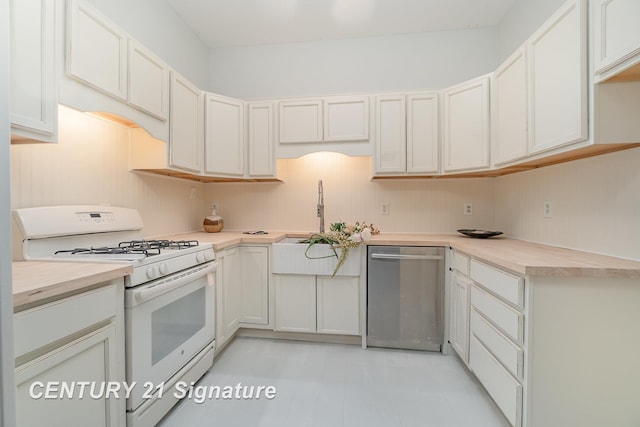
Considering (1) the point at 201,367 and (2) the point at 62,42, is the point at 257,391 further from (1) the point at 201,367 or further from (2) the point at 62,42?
(2) the point at 62,42

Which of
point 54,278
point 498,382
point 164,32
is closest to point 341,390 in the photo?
point 498,382

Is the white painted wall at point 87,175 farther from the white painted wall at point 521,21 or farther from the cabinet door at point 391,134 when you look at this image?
the white painted wall at point 521,21

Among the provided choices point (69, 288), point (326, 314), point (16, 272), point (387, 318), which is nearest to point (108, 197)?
point (16, 272)

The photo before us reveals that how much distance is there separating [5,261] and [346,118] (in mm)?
2397

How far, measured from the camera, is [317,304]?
7.87ft

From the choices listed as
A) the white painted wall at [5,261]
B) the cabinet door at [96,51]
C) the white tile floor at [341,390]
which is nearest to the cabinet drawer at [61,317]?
the white painted wall at [5,261]

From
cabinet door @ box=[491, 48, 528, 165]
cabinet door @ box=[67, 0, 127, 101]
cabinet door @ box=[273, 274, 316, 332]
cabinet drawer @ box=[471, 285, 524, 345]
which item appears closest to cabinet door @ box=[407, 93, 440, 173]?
cabinet door @ box=[491, 48, 528, 165]

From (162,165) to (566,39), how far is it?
254 cm

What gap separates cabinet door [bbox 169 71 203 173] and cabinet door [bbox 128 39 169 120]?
3.9 inches

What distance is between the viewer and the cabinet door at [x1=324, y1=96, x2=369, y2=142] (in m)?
2.60

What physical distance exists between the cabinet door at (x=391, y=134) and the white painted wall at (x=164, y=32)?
1889 mm

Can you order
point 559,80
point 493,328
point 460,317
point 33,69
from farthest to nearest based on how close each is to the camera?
point 460,317
point 493,328
point 559,80
point 33,69

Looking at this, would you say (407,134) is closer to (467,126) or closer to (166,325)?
(467,126)

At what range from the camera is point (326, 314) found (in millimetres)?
2387
